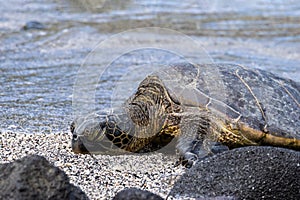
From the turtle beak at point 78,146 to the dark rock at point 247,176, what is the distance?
695 millimetres

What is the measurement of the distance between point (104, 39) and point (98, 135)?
466 centimetres

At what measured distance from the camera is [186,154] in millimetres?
3445

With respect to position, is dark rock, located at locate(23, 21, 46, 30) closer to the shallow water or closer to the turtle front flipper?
the shallow water

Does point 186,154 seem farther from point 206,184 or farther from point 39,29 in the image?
point 39,29

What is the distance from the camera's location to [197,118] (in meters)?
3.66

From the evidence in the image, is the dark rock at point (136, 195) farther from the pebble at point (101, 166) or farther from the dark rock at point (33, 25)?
the dark rock at point (33, 25)

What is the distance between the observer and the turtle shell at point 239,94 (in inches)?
144

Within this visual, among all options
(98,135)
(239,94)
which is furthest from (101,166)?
(239,94)

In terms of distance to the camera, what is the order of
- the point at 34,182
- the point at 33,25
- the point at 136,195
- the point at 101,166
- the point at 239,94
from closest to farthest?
the point at 34,182 < the point at 136,195 < the point at 101,166 < the point at 239,94 < the point at 33,25

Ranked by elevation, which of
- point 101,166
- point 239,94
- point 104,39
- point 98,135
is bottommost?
point 104,39

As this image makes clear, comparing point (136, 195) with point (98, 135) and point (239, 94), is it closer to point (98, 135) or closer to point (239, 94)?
point (98, 135)

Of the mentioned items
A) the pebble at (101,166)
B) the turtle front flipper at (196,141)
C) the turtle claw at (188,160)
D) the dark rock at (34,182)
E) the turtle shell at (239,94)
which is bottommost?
the pebble at (101,166)

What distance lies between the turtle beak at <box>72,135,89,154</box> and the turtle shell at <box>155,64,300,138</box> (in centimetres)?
66

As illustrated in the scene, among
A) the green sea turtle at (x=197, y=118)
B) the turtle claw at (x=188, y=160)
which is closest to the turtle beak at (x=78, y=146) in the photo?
the green sea turtle at (x=197, y=118)
